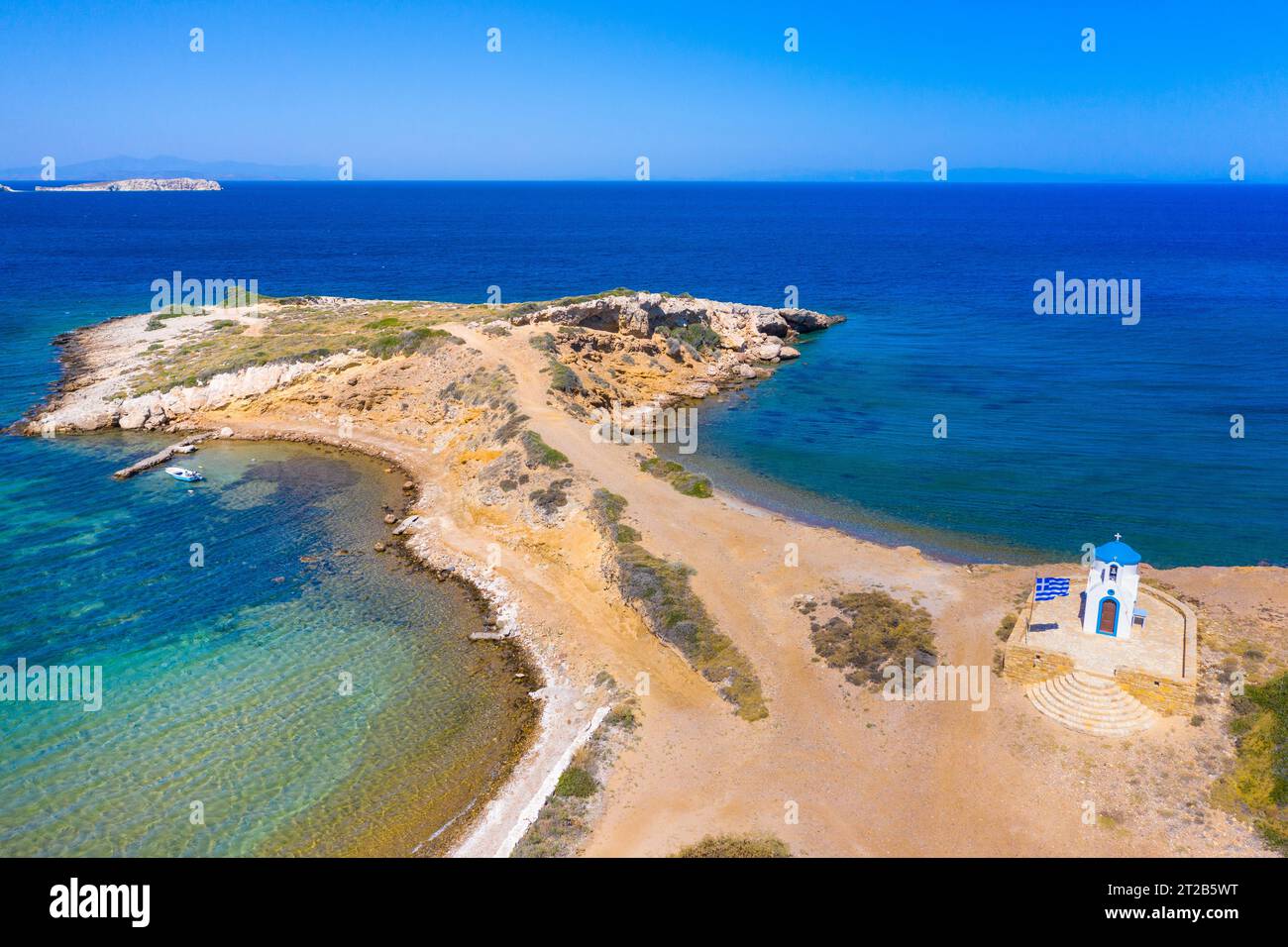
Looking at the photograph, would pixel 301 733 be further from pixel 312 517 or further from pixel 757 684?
pixel 312 517

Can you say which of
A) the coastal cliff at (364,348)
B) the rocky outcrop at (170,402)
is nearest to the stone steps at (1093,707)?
the coastal cliff at (364,348)

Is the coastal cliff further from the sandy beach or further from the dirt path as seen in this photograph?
the dirt path

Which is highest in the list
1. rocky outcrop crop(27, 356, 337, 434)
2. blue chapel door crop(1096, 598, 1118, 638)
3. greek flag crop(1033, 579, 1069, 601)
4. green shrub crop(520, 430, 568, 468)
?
rocky outcrop crop(27, 356, 337, 434)

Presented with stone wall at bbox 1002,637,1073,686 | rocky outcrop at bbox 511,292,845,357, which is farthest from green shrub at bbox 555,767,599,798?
rocky outcrop at bbox 511,292,845,357

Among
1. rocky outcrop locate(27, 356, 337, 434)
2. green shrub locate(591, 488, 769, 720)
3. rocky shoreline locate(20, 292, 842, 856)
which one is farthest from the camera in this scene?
rocky outcrop locate(27, 356, 337, 434)

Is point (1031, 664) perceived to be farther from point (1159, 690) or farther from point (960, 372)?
point (960, 372)

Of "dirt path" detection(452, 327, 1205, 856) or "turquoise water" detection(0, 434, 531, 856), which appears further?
"turquoise water" detection(0, 434, 531, 856)

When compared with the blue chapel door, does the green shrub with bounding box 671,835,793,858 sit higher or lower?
lower
